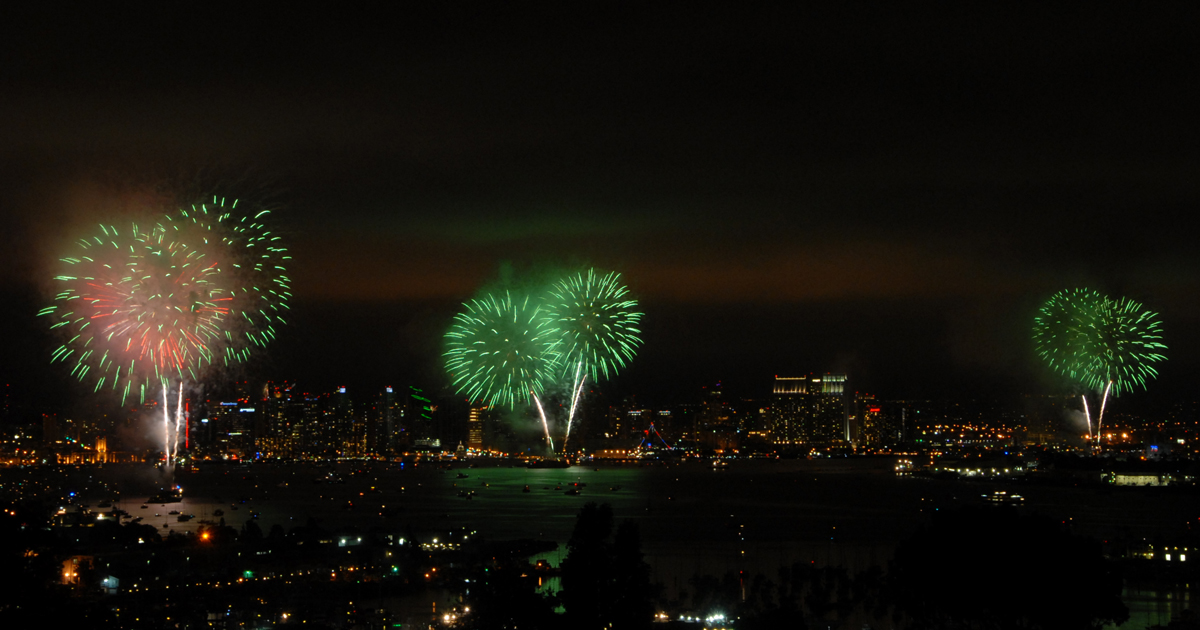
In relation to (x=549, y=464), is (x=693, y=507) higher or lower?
higher

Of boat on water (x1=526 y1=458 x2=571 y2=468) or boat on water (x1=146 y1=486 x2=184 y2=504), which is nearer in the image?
boat on water (x1=146 y1=486 x2=184 y2=504)

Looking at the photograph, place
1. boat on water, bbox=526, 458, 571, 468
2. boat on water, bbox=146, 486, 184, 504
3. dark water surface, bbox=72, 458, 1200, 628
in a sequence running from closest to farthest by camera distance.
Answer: dark water surface, bbox=72, 458, 1200, 628, boat on water, bbox=146, 486, 184, 504, boat on water, bbox=526, 458, 571, 468

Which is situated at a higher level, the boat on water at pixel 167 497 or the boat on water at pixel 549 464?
the boat on water at pixel 167 497

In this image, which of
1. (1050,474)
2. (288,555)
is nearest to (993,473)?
(1050,474)

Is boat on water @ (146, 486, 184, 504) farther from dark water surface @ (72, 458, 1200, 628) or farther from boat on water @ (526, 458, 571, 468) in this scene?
boat on water @ (526, 458, 571, 468)

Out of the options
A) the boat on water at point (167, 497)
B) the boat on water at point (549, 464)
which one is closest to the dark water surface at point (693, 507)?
the boat on water at point (167, 497)

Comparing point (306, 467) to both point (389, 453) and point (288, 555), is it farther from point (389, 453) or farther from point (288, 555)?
point (288, 555)

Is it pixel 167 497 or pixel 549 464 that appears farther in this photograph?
pixel 549 464

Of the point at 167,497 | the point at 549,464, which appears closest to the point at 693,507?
the point at 167,497

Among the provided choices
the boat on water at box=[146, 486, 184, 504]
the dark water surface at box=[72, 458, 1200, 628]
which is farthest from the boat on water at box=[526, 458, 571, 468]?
the boat on water at box=[146, 486, 184, 504]

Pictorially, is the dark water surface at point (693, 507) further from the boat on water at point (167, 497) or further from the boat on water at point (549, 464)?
the boat on water at point (549, 464)

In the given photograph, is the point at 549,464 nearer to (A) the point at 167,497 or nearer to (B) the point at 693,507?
(A) the point at 167,497
